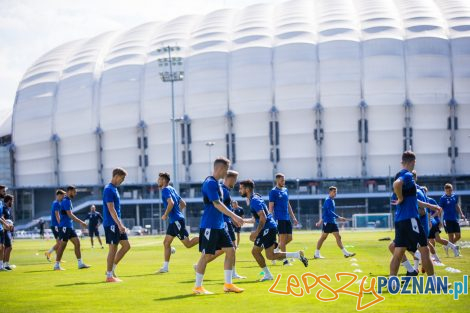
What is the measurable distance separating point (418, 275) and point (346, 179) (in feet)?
288

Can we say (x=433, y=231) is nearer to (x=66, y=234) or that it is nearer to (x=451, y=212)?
(x=451, y=212)

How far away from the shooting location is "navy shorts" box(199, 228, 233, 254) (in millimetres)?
14266

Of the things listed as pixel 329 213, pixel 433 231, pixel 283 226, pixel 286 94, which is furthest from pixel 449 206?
pixel 286 94

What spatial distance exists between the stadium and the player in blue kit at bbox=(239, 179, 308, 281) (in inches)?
2968

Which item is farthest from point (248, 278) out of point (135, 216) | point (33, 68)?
point (33, 68)

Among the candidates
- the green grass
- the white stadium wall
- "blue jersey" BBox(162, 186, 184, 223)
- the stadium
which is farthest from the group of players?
the white stadium wall

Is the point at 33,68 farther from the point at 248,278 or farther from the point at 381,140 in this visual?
the point at 248,278

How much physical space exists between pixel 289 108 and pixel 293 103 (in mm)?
819

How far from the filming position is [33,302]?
45.8ft

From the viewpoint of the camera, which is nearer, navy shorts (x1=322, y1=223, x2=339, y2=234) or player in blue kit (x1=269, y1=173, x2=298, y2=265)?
player in blue kit (x1=269, y1=173, x2=298, y2=265)

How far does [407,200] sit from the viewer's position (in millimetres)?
14148

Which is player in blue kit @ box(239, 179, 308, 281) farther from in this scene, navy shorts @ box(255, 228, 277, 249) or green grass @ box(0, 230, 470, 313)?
green grass @ box(0, 230, 470, 313)

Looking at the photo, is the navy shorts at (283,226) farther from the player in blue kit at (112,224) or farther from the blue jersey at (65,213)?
the blue jersey at (65,213)

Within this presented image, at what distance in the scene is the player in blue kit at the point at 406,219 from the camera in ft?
45.7
